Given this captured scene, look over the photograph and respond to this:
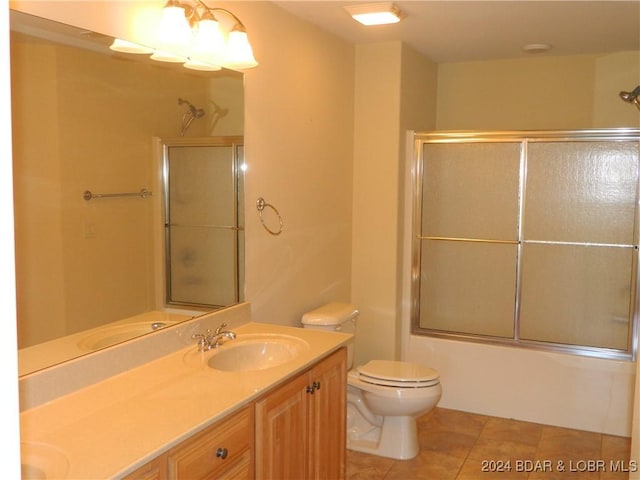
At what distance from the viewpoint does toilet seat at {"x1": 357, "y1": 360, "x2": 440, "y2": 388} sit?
3.32 metres

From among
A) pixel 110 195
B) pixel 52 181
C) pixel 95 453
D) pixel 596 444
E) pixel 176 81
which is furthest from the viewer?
pixel 596 444

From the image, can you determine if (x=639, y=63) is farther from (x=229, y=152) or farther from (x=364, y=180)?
(x=229, y=152)

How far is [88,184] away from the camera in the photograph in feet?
6.64

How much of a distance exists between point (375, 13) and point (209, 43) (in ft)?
3.21

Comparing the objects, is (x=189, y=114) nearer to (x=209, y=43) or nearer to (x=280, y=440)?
(x=209, y=43)

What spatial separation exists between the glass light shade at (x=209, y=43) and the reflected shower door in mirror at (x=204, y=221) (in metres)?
0.33

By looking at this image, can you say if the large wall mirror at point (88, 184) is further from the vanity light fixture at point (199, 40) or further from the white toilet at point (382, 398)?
the white toilet at point (382, 398)

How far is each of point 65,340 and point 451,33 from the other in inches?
108

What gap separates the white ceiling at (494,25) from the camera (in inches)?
121

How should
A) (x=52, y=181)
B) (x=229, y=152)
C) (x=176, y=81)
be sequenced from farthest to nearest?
(x=229, y=152)
(x=176, y=81)
(x=52, y=181)

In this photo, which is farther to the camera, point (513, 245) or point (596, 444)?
point (513, 245)

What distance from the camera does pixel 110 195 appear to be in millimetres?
2127

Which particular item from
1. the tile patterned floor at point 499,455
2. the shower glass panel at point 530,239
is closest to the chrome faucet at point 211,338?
the tile patterned floor at point 499,455

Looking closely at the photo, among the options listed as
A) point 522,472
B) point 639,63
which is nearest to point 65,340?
point 522,472
